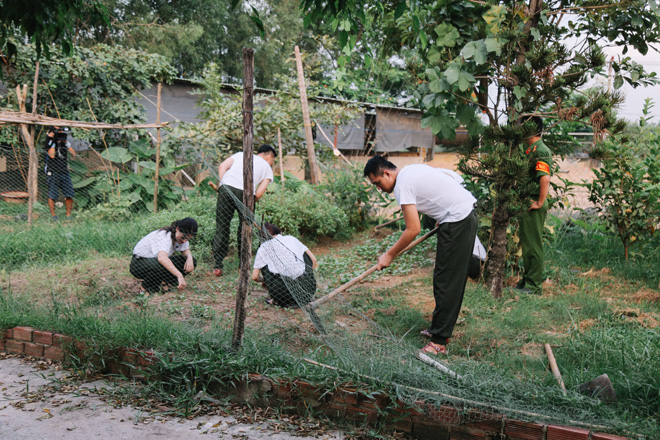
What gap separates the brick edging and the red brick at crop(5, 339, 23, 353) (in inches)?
41.2

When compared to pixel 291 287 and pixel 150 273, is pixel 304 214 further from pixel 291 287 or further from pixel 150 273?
pixel 291 287

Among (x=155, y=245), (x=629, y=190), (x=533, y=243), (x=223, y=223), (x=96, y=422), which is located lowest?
(x=96, y=422)

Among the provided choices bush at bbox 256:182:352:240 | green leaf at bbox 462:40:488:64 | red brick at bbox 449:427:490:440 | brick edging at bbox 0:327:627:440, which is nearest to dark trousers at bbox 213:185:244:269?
bush at bbox 256:182:352:240

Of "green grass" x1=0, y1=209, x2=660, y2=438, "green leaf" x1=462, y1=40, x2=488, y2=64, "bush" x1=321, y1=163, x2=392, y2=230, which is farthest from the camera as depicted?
"bush" x1=321, y1=163, x2=392, y2=230

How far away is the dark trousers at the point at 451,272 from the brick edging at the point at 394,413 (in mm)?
1153

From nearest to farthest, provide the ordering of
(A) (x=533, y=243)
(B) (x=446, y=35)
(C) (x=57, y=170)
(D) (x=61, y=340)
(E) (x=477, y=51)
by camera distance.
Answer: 1. (D) (x=61, y=340)
2. (E) (x=477, y=51)
3. (B) (x=446, y=35)
4. (A) (x=533, y=243)
5. (C) (x=57, y=170)

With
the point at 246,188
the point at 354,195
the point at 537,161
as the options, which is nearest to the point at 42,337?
the point at 246,188

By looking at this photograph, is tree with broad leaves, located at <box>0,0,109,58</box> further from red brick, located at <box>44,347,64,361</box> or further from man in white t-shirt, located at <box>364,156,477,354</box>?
man in white t-shirt, located at <box>364,156,477,354</box>

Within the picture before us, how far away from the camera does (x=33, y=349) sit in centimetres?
406

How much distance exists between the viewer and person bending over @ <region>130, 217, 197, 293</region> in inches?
207

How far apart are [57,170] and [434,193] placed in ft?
22.3

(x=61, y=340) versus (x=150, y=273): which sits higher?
(x=150, y=273)

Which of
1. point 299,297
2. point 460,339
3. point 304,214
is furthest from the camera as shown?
point 304,214

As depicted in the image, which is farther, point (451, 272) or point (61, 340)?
point (451, 272)
